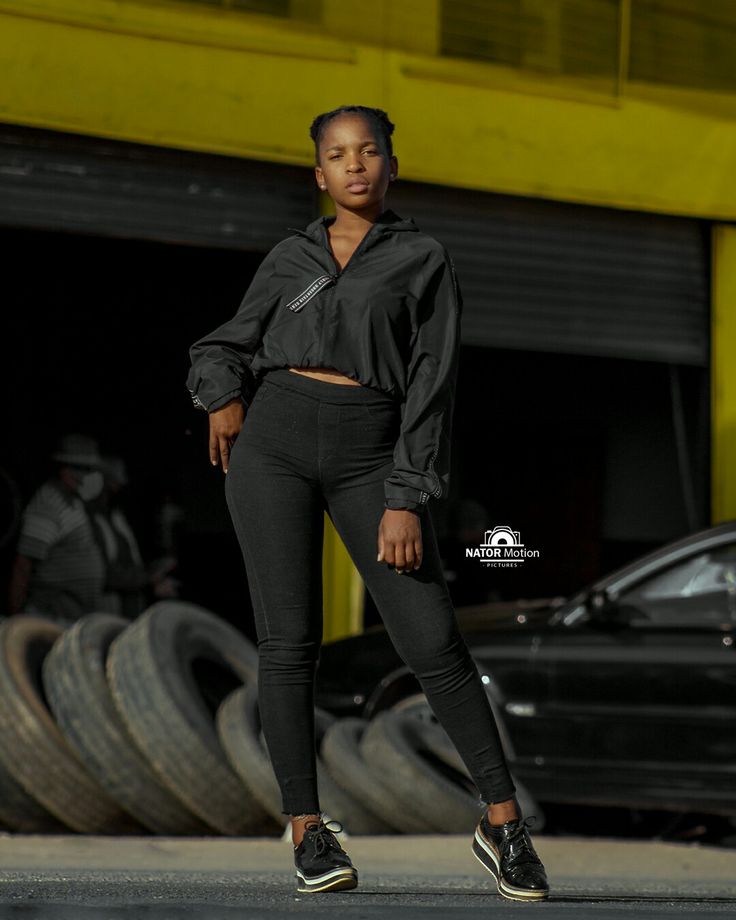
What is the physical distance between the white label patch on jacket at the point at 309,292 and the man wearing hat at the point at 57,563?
7026mm

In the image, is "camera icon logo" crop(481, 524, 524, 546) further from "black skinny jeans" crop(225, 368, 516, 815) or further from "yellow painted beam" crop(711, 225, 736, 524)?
"yellow painted beam" crop(711, 225, 736, 524)

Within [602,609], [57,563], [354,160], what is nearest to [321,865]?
[354,160]

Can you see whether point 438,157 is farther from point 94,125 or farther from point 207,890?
point 207,890

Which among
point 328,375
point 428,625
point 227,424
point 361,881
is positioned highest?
point 328,375

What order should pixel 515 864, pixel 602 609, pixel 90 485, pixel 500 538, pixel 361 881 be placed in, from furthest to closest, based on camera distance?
pixel 90 485, pixel 602 609, pixel 500 538, pixel 361 881, pixel 515 864

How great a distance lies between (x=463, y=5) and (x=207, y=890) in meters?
7.98

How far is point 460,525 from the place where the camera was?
11.9 meters

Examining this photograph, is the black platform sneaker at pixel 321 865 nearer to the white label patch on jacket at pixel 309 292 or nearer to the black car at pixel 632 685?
the white label patch on jacket at pixel 309 292

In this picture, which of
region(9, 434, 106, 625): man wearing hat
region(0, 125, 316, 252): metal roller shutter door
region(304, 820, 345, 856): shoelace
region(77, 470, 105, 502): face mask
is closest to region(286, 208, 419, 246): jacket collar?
region(304, 820, 345, 856): shoelace

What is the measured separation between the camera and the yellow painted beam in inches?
476

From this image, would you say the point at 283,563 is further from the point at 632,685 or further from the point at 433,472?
the point at 632,685

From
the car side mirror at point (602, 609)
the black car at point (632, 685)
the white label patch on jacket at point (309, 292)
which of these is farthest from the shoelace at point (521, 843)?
the car side mirror at point (602, 609)

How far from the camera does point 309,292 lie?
3.93m

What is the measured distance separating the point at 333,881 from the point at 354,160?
1.62m
